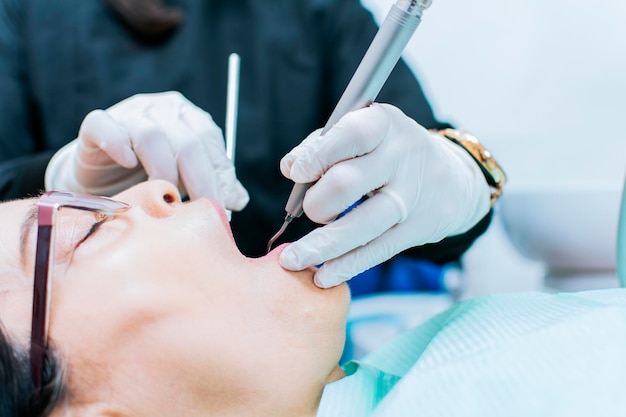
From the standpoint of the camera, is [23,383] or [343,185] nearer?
[23,383]

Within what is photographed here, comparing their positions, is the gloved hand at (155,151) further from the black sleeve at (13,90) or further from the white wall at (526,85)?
the white wall at (526,85)

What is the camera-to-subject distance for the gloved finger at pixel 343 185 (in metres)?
0.77

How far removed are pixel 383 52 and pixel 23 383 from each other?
1.91ft

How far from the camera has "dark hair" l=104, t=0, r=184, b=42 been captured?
4.65 feet

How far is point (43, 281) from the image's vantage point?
2.13 feet

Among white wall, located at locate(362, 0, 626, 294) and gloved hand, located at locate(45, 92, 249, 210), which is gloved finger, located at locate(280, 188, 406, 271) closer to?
gloved hand, located at locate(45, 92, 249, 210)

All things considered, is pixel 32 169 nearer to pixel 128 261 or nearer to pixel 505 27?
pixel 128 261

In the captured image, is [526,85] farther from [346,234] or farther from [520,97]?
[346,234]

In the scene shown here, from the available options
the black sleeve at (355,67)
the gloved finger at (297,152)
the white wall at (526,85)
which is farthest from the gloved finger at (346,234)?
the white wall at (526,85)

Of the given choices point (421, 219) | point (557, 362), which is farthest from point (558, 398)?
point (421, 219)

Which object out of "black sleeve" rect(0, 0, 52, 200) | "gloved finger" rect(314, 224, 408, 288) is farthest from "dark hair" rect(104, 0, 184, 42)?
"gloved finger" rect(314, 224, 408, 288)

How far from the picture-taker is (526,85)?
5.95ft

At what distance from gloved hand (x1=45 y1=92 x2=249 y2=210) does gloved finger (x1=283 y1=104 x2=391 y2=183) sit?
298mm

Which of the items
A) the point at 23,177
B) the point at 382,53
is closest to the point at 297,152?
the point at 382,53
